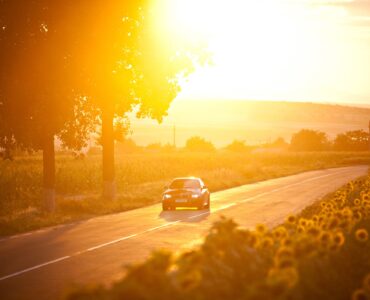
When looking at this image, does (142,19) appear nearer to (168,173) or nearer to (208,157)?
(168,173)

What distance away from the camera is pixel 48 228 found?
82.4ft

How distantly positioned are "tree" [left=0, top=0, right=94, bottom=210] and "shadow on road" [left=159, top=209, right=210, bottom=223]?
534cm

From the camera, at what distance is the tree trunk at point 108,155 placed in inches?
1439

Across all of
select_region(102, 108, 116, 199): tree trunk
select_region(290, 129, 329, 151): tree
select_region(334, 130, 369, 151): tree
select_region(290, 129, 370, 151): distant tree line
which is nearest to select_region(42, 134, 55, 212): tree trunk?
select_region(102, 108, 116, 199): tree trunk

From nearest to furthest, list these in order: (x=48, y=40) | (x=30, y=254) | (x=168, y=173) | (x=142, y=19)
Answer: (x=30, y=254), (x=48, y=40), (x=142, y=19), (x=168, y=173)

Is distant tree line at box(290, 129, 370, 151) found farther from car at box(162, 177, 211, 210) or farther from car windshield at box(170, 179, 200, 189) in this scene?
car at box(162, 177, 211, 210)

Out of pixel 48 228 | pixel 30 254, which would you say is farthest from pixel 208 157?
pixel 30 254

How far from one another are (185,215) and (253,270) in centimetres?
2180

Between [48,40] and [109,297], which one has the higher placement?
[48,40]

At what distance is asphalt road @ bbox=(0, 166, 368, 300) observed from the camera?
14109 millimetres

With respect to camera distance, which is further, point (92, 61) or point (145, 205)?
point (145, 205)

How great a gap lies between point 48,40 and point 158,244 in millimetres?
12381

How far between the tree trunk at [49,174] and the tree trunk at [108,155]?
6016 mm

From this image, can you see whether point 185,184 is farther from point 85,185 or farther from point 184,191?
point 85,185
